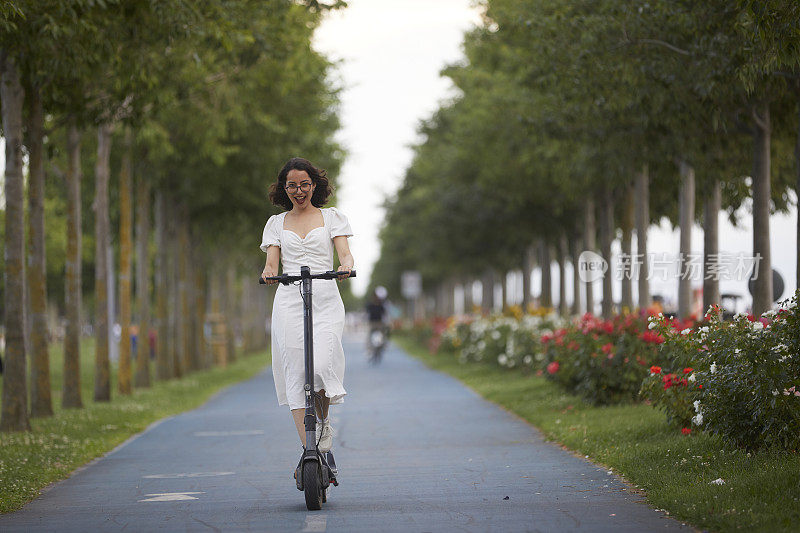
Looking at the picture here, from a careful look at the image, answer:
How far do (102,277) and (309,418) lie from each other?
14.4 metres

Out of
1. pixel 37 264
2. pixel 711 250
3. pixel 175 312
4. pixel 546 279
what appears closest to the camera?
pixel 37 264

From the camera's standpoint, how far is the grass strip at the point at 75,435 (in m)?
10.0

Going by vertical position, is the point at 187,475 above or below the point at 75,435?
above

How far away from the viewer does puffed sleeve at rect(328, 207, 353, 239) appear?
8.04 metres

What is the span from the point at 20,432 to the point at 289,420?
3551mm

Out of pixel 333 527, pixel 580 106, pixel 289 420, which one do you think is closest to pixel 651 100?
pixel 580 106

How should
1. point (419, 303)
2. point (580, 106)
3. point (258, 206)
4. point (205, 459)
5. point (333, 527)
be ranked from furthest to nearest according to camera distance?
point (419, 303), point (258, 206), point (580, 106), point (205, 459), point (333, 527)

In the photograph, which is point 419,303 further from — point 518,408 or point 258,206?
point 518,408

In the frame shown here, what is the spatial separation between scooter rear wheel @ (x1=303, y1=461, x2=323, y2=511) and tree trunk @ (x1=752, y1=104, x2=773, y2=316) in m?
8.53

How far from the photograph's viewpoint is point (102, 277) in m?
21.5

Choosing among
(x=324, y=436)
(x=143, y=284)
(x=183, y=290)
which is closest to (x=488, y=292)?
(x=183, y=290)

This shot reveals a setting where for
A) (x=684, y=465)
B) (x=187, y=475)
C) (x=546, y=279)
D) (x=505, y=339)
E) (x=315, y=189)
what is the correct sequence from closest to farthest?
(x=315, y=189)
(x=684, y=465)
(x=187, y=475)
(x=505, y=339)
(x=546, y=279)

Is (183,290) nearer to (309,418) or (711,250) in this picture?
(711,250)

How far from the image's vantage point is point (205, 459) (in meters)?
11.7
